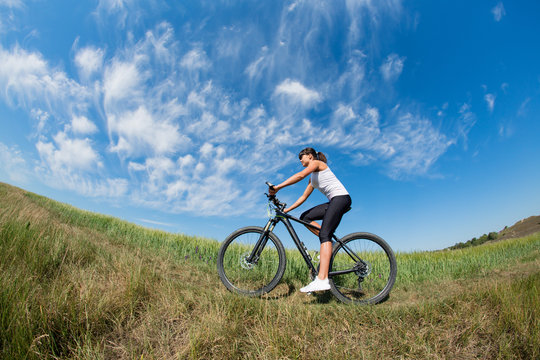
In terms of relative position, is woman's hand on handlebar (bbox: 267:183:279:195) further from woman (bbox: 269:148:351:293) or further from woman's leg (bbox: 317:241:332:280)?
woman's leg (bbox: 317:241:332:280)

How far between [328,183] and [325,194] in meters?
0.26

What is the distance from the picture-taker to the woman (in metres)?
4.95

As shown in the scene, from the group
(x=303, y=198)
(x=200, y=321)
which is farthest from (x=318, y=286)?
(x=200, y=321)

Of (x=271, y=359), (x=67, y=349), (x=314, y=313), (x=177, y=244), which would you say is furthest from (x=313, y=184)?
(x=177, y=244)

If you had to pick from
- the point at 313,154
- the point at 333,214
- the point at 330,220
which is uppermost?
the point at 313,154

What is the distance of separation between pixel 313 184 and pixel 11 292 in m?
4.60

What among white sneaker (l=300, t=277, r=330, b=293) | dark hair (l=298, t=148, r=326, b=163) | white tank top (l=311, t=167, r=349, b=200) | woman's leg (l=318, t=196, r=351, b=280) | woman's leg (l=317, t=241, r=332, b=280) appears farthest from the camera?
dark hair (l=298, t=148, r=326, b=163)

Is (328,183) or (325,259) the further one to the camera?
(328,183)

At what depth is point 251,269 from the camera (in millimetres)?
5531

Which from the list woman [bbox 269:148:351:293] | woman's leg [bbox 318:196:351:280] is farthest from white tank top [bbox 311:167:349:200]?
woman's leg [bbox 318:196:351:280]

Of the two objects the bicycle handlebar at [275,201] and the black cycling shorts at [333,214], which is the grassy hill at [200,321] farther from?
the bicycle handlebar at [275,201]

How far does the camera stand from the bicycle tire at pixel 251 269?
5039 mm

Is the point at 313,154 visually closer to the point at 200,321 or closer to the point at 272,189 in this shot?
the point at 272,189

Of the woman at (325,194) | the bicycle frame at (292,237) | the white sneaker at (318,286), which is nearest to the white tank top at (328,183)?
the woman at (325,194)
